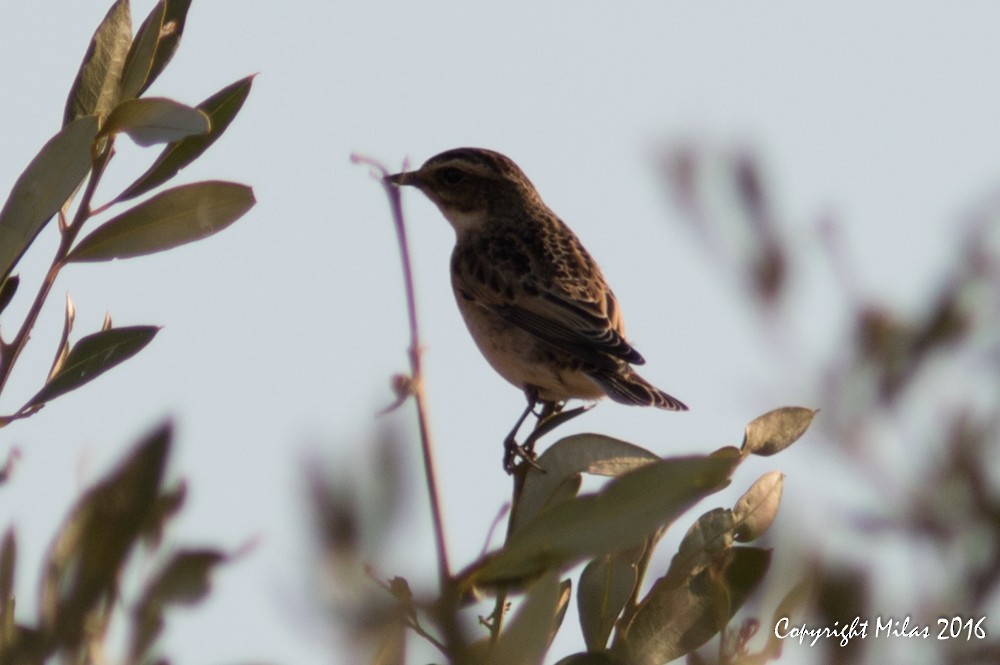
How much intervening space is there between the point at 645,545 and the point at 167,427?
4.99 ft

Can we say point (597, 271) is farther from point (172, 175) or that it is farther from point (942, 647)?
point (942, 647)

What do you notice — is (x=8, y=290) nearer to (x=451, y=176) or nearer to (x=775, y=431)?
(x=775, y=431)

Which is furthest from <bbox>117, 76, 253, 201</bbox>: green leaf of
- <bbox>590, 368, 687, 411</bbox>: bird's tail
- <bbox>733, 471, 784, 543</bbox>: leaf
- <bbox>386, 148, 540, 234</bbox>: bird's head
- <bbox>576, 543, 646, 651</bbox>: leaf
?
<bbox>386, 148, 540, 234</bbox>: bird's head

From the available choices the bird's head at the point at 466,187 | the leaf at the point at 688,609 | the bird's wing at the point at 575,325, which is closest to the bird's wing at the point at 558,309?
the bird's wing at the point at 575,325

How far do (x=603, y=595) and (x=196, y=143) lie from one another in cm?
104

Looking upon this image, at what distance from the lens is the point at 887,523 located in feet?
4.93

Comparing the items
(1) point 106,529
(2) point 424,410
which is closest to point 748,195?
(2) point 424,410

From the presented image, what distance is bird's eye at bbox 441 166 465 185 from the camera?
31.8 ft

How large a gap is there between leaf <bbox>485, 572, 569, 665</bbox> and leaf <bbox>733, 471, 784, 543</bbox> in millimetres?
833

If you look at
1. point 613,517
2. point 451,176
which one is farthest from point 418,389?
point 451,176

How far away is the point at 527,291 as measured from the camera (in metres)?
8.48

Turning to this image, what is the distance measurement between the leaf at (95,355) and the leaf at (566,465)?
0.77 m

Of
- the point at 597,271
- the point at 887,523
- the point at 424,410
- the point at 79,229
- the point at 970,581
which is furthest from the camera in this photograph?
the point at 597,271

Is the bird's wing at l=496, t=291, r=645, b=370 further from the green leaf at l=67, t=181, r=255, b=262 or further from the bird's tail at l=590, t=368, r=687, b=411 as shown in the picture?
the green leaf at l=67, t=181, r=255, b=262
